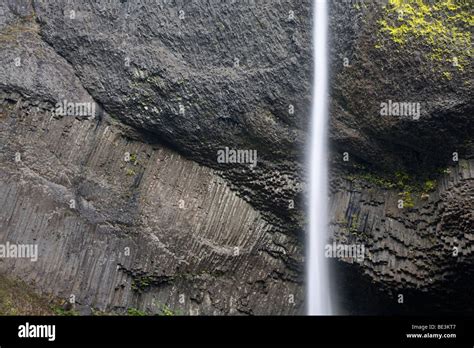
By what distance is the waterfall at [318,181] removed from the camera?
38.2 ft

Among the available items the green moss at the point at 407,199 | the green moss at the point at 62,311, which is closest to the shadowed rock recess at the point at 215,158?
the green moss at the point at 407,199

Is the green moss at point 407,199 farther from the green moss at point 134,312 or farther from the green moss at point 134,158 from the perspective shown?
the green moss at point 134,312

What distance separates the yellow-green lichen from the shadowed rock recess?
137mm

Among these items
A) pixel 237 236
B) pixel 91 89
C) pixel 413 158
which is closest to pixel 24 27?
pixel 91 89

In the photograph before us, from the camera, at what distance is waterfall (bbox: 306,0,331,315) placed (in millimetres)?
11648

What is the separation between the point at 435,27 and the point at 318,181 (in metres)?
3.51

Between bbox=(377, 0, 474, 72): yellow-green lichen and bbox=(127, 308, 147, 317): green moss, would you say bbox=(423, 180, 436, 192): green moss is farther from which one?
bbox=(127, 308, 147, 317): green moss

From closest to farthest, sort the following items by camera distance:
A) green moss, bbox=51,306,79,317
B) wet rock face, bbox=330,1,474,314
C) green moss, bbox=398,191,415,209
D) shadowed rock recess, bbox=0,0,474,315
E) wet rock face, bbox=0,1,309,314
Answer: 1. green moss, bbox=51,306,79,317
2. wet rock face, bbox=330,1,474,314
3. shadowed rock recess, bbox=0,0,474,315
4. wet rock face, bbox=0,1,309,314
5. green moss, bbox=398,191,415,209

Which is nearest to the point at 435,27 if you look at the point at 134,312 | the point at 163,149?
the point at 163,149

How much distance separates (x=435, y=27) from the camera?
11.1m

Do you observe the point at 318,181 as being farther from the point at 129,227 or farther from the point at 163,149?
the point at 129,227

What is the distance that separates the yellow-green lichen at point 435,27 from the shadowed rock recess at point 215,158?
5.4 inches

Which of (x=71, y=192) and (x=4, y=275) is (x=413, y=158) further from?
(x=4, y=275)

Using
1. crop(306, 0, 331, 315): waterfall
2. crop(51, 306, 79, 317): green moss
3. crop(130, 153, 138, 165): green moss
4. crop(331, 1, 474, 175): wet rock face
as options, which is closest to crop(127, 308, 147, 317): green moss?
crop(51, 306, 79, 317): green moss
